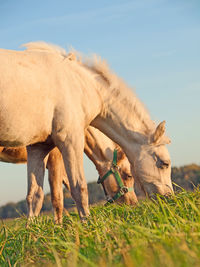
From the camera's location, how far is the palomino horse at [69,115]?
4.98 metres

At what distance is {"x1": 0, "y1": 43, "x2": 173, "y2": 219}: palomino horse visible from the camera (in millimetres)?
4977

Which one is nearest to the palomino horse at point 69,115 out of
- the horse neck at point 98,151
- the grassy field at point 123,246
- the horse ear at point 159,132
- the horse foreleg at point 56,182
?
the horse ear at point 159,132

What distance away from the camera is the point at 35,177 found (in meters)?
5.91

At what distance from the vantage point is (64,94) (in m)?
5.39

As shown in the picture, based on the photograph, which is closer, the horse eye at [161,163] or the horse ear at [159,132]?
the horse ear at [159,132]

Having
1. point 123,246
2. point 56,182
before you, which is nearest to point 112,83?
point 56,182

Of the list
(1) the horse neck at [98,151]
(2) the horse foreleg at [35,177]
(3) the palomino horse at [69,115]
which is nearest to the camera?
(3) the palomino horse at [69,115]

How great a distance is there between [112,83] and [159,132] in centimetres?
112

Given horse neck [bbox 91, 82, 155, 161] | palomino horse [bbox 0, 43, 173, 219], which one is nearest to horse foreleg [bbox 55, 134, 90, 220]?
palomino horse [bbox 0, 43, 173, 219]

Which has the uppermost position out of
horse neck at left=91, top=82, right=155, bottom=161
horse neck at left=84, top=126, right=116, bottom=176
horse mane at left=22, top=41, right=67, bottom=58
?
horse mane at left=22, top=41, right=67, bottom=58

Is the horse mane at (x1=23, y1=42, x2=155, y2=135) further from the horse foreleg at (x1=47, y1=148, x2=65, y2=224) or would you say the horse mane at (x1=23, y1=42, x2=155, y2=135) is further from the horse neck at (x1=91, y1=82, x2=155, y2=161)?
the horse foreleg at (x1=47, y1=148, x2=65, y2=224)

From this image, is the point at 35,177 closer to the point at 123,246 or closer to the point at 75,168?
the point at 75,168

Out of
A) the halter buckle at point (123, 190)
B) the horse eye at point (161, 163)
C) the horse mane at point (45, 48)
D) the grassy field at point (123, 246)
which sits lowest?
the halter buckle at point (123, 190)

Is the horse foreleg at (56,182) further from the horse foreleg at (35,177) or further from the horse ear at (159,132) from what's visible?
the horse ear at (159,132)
